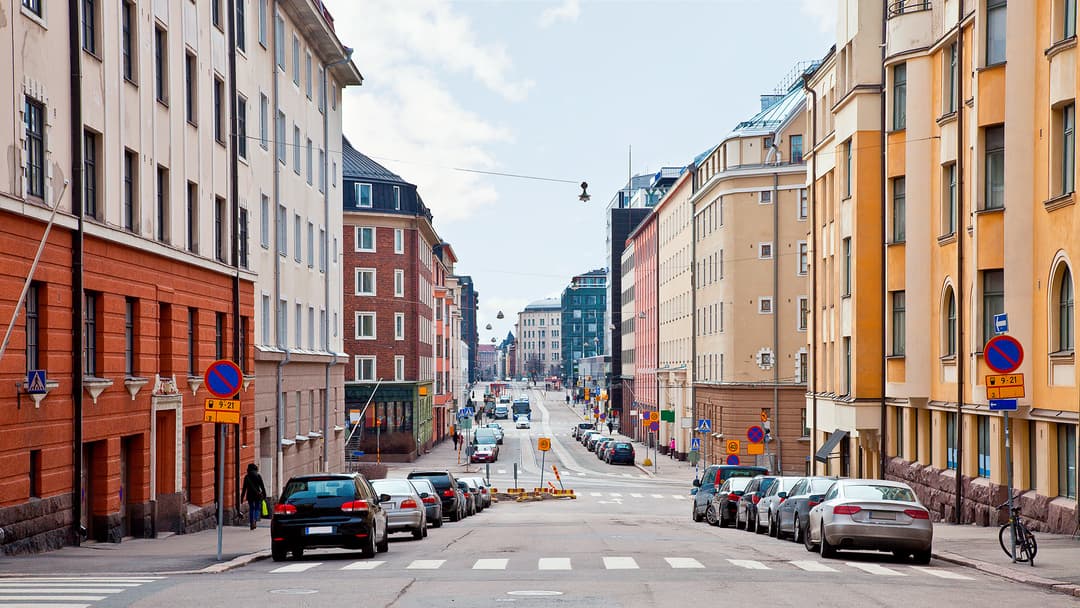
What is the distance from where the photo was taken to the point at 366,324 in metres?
78.6

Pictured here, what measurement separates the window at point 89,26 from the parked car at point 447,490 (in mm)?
16866

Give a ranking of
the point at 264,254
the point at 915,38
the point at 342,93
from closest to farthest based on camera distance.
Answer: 1. the point at 915,38
2. the point at 264,254
3. the point at 342,93

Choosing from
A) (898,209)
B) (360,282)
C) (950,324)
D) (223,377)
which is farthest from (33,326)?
(360,282)

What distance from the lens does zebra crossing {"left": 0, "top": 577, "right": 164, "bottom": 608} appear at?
1318 cm

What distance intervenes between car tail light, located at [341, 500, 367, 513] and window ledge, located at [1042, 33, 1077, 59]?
48.5 feet

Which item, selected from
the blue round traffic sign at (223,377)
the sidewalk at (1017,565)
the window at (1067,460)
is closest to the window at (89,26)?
the blue round traffic sign at (223,377)

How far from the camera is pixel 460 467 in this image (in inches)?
3083

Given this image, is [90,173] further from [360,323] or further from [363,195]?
[363,195]

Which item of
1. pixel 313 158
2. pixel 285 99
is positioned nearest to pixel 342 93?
pixel 313 158

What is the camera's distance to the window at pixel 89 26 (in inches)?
904

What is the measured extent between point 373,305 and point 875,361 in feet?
144

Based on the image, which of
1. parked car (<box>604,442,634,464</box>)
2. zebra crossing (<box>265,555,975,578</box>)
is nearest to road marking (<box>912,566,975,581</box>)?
zebra crossing (<box>265,555,975,578</box>)

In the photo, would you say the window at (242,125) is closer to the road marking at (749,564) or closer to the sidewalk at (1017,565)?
the sidewalk at (1017,565)

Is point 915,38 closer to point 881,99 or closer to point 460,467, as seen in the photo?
point 881,99
